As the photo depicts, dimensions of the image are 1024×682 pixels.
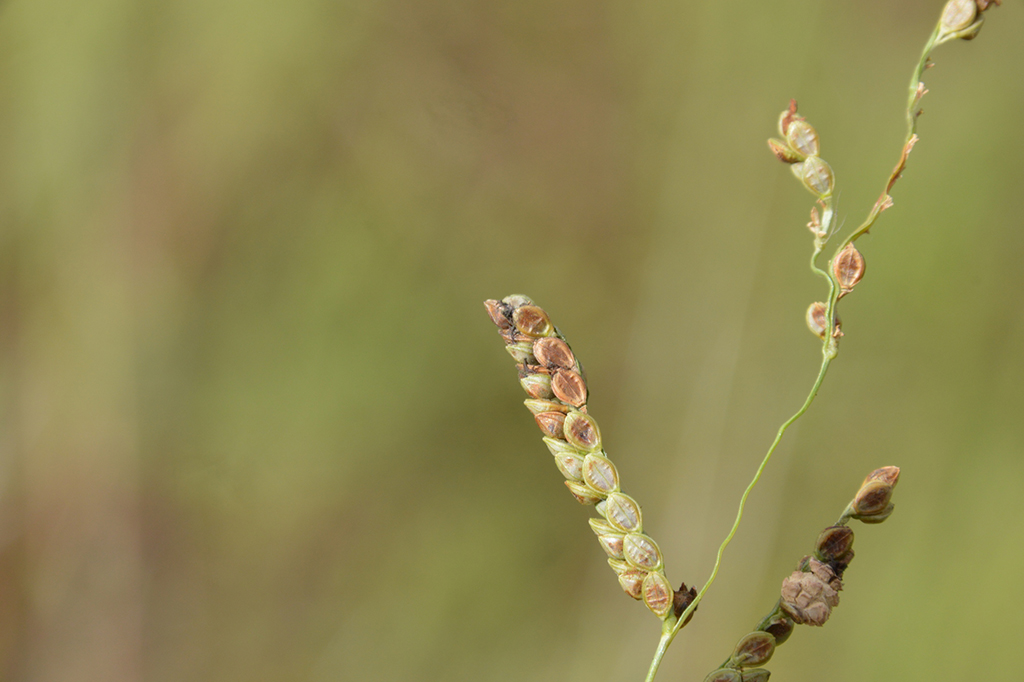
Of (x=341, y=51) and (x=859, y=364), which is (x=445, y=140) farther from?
(x=859, y=364)

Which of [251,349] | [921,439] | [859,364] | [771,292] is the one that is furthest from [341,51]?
[921,439]

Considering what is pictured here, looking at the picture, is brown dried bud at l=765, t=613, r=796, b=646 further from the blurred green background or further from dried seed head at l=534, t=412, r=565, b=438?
the blurred green background

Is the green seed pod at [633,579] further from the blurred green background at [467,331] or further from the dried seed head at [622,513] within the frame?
the blurred green background at [467,331]

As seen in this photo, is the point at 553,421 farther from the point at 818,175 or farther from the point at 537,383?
the point at 818,175

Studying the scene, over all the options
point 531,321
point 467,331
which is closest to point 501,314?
point 531,321

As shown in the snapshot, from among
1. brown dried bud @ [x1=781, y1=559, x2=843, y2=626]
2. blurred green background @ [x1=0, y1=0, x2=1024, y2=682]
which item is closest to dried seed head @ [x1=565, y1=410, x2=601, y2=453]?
brown dried bud @ [x1=781, y1=559, x2=843, y2=626]

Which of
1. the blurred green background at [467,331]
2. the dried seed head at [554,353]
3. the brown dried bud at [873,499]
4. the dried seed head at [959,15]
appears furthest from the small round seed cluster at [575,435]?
the blurred green background at [467,331]

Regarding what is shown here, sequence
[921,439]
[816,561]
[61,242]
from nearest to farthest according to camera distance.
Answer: [816,561] → [61,242] → [921,439]
